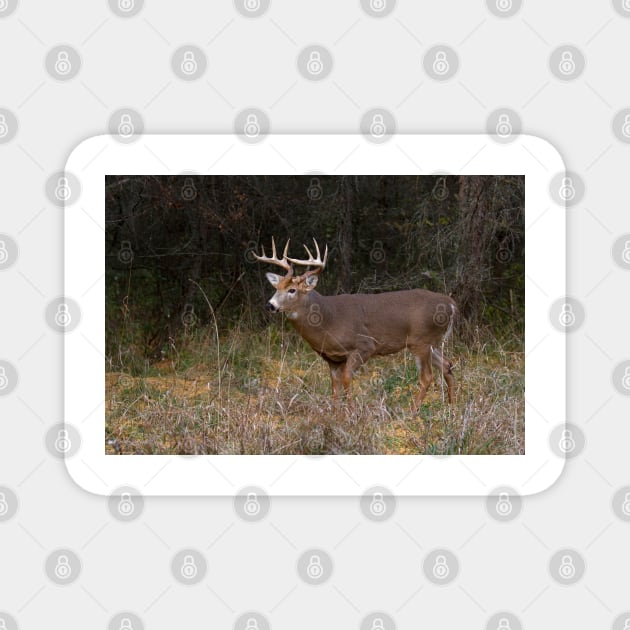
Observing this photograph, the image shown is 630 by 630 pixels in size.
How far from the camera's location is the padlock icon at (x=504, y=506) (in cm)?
545

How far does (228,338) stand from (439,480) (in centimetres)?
492

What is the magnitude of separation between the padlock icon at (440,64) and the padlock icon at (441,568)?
2579mm

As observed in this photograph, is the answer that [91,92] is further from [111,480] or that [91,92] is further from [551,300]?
[551,300]

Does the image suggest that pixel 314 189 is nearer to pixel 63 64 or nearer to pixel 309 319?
pixel 309 319

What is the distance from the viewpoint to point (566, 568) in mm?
5301

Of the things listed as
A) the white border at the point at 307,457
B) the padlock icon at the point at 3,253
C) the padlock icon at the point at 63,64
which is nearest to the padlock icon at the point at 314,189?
the white border at the point at 307,457

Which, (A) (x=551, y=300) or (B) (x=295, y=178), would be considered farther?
(B) (x=295, y=178)

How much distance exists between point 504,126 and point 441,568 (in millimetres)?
2398

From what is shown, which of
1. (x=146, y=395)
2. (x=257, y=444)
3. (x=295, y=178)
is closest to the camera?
(x=257, y=444)

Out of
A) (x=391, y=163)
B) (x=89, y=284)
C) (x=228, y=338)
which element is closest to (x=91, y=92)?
(x=89, y=284)

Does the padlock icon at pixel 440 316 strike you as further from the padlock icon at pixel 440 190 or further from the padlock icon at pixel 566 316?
the padlock icon at pixel 566 316

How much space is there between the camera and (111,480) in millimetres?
5602

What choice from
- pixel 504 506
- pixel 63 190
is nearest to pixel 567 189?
pixel 504 506

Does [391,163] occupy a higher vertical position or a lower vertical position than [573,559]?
higher
